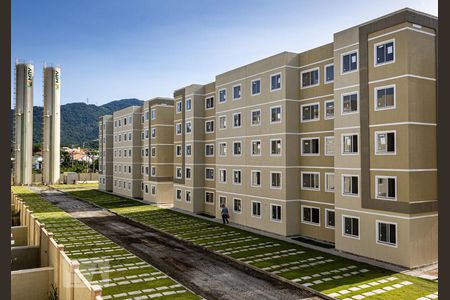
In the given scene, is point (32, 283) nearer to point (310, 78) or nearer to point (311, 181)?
point (311, 181)

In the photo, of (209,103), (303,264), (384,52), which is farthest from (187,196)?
(384,52)

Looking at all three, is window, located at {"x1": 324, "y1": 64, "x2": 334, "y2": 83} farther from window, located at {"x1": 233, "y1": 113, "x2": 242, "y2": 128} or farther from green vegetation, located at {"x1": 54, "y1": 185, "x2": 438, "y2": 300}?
green vegetation, located at {"x1": 54, "y1": 185, "x2": 438, "y2": 300}

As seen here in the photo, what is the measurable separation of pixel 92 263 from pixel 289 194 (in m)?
16.1

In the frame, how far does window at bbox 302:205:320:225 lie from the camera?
30.6 m

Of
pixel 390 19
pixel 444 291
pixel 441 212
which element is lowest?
pixel 444 291

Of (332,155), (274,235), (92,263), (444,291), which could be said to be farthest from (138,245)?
(444,291)

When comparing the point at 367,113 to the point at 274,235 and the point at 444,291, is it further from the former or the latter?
the point at 444,291

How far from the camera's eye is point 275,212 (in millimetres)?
33000

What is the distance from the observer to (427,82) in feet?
77.1

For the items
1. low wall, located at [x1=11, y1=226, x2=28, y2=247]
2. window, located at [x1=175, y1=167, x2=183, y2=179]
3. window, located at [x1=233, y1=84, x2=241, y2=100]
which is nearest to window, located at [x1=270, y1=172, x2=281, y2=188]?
window, located at [x1=233, y1=84, x2=241, y2=100]

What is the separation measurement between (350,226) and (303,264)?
4696 millimetres

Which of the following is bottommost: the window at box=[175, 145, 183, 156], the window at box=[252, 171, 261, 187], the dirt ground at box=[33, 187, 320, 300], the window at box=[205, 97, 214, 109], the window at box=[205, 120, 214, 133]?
the dirt ground at box=[33, 187, 320, 300]

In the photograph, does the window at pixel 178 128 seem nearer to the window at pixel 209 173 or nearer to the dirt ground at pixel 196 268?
the window at pixel 209 173

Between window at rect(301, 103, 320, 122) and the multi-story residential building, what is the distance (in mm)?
84
